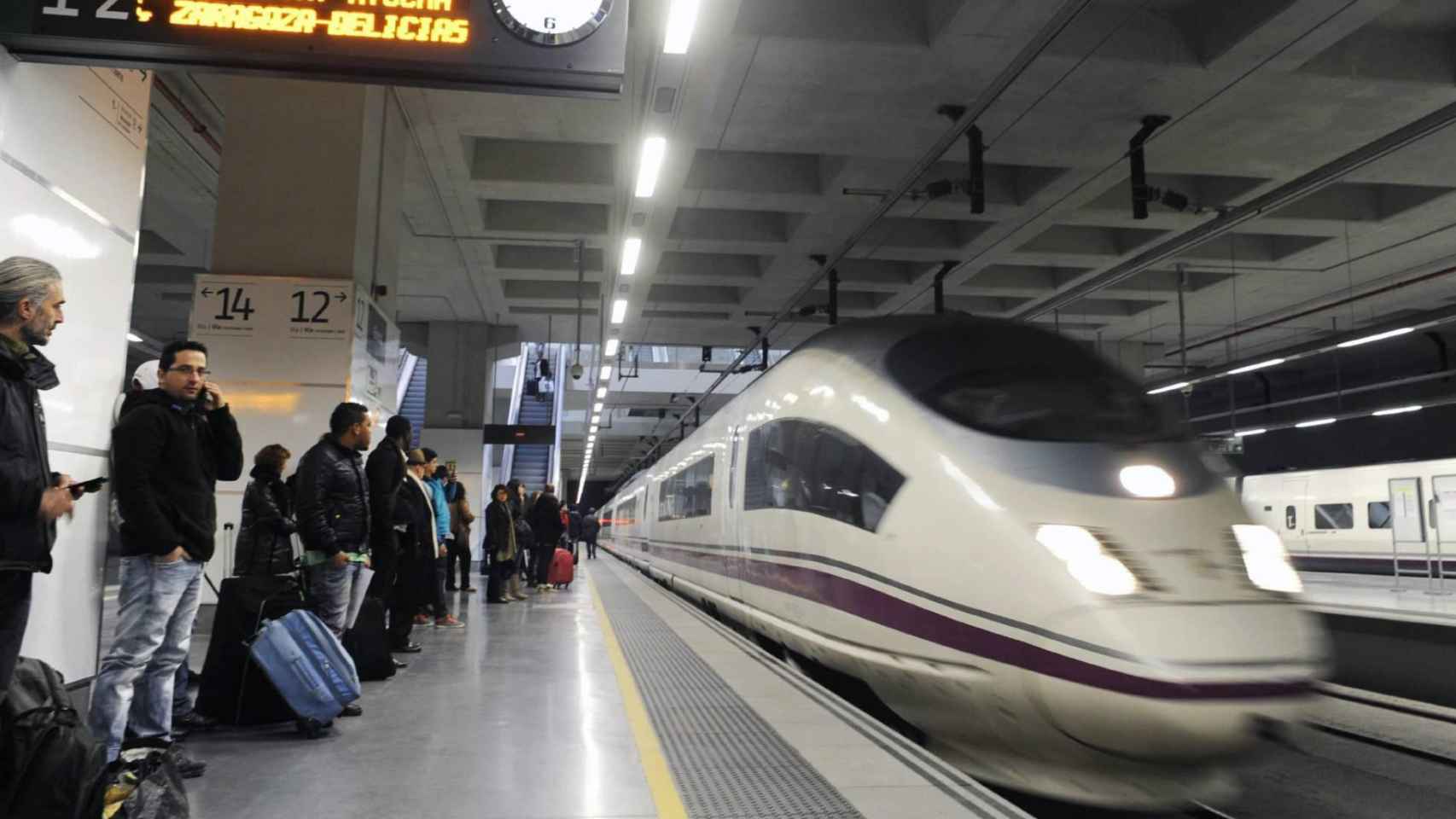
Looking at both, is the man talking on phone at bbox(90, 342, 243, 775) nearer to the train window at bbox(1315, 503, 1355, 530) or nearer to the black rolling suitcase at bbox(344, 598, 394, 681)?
the black rolling suitcase at bbox(344, 598, 394, 681)

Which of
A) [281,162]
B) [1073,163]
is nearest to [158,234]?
[281,162]

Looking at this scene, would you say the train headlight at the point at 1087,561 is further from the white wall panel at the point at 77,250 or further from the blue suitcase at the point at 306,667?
the white wall panel at the point at 77,250

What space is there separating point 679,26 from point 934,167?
5165 millimetres

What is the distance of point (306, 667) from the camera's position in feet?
12.9

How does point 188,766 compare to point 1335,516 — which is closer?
point 188,766

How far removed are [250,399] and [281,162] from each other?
2060 millimetres

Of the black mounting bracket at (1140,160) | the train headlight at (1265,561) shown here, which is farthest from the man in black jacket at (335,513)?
the black mounting bracket at (1140,160)

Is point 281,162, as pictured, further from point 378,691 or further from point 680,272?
point 680,272

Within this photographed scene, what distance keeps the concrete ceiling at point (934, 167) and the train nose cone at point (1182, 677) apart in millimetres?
5470

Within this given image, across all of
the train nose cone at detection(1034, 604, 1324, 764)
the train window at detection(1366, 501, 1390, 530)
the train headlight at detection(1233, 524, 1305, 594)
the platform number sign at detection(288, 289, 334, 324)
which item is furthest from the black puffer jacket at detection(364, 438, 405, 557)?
the train window at detection(1366, 501, 1390, 530)

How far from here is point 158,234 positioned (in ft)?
45.4

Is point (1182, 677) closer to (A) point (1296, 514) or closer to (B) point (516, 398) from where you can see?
(A) point (1296, 514)

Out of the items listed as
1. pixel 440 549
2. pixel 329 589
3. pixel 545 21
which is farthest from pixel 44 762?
pixel 440 549

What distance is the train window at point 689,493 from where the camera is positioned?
983cm
